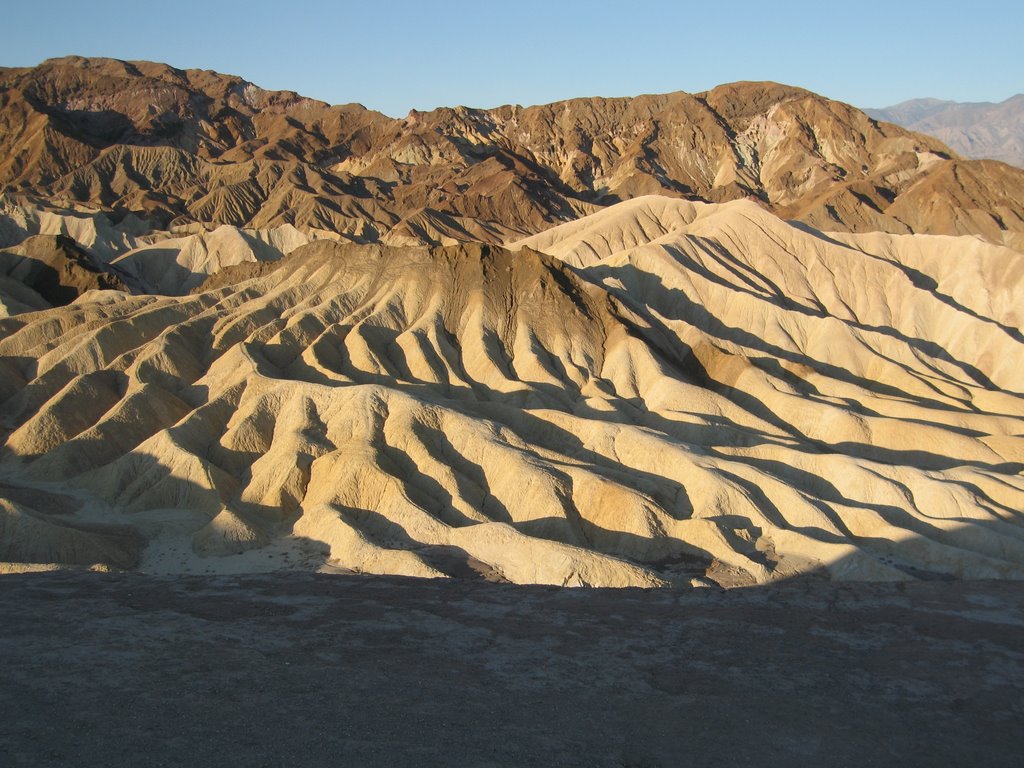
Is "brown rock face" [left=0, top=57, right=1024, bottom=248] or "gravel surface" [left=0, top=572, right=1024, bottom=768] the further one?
"brown rock face" [left=0, top=57, right=1024, bottom=248]

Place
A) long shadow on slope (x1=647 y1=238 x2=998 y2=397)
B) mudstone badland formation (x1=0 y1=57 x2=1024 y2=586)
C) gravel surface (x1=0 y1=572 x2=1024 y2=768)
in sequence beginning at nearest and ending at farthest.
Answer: gravel surface (x1=0 y1=572 x2=1024 y2=768) < mudstone badland formation (x1=0 y1=57 x2=1024 y2=586) < long shadow on slope (x1=647 y1=238 x2=998 y2=397)

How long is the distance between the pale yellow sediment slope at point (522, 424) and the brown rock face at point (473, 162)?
2070 inches

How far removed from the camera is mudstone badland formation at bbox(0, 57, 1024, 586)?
3400cm

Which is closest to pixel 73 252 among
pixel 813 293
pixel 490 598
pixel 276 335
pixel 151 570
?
pixel 276 335

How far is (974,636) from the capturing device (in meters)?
24.6

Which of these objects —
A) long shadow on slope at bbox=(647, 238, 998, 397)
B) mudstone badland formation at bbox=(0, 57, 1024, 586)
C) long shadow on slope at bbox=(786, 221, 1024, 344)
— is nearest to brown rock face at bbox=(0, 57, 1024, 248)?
mudstone badland formation at bbox=(0, 57, 1024, 586)

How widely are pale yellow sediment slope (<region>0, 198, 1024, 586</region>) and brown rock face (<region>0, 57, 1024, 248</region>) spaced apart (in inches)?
2070

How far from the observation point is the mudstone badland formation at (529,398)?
34.0 metres

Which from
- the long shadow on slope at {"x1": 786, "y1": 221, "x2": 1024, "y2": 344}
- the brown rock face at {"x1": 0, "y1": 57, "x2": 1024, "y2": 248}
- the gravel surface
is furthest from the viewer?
the brown rock face at {"x1": 0, "y1": 57, "x2": 1024, "y2": 248}

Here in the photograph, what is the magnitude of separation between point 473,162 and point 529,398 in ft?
428

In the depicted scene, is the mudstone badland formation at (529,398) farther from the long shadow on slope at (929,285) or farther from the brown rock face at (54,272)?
the long shadow on slope at (929,285)

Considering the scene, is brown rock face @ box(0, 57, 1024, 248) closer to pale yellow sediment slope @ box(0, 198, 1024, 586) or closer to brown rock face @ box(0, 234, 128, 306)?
brown rock face @ box(0, 234, 128, 306)

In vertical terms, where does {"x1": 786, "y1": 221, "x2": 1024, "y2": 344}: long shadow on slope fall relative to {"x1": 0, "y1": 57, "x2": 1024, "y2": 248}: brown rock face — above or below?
below

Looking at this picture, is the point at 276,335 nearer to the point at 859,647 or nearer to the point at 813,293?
the point at 859,647
